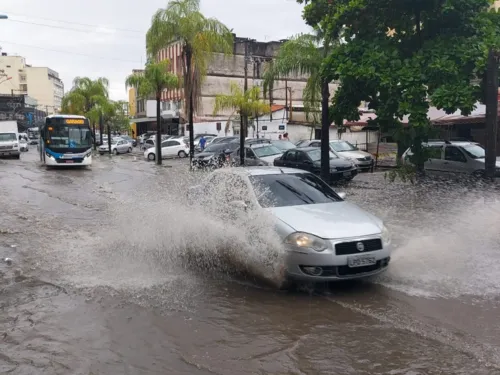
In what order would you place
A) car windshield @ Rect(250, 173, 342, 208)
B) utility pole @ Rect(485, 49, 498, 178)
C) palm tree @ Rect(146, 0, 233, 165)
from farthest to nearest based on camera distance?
1. palm tree @ Rect(146, 0, 233, 165)
2. utility pole @ Rect(485, 49, 498, 178)
3. car windshield @ Rect(250, 173, 342, 208)

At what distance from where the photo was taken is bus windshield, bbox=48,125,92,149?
1129 inches

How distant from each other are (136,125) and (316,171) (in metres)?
62.4

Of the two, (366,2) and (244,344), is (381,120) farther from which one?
(244,344)

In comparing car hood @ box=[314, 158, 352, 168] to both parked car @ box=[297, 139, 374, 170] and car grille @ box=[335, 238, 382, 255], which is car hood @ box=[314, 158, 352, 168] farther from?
car grille @ box=[335, 238, 382, 255]

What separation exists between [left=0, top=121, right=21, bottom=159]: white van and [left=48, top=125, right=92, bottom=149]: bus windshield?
11.7 m

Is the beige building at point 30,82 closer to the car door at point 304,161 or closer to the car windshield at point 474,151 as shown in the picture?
the car door at point 304,161

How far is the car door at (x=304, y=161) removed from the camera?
62.7ft

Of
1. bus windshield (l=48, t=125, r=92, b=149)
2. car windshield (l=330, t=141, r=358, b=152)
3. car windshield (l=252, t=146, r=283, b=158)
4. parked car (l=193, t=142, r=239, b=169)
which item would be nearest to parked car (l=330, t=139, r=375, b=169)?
car windshield (l=330, t=141, r=358, b=152)

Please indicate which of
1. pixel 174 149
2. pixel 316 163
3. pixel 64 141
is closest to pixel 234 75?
pixel 174 149

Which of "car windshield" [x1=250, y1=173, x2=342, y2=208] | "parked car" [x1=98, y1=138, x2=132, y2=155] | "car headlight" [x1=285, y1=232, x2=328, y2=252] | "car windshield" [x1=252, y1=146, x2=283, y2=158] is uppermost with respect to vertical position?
"car windshield" [x1=250, y1=173, x2=342, y2=208]

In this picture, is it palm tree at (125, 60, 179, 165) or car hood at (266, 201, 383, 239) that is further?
palm tree at (125, 60, 179, 165)

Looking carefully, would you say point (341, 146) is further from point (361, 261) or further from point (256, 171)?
point (361, 261)

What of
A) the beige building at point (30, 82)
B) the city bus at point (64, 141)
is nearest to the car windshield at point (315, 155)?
the city bus at point (64, 141)

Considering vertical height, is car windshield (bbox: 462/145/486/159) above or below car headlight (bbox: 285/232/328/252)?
above
